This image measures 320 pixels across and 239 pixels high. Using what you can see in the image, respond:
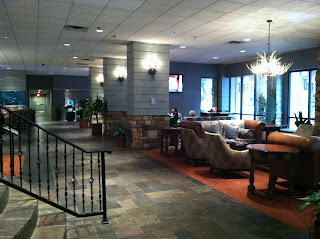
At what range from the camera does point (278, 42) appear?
28.9 feet

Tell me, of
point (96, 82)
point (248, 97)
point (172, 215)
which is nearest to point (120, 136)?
point (172, 215)

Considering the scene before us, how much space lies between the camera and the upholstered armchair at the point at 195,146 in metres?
6.40

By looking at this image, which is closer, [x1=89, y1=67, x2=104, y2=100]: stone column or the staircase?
the staircase

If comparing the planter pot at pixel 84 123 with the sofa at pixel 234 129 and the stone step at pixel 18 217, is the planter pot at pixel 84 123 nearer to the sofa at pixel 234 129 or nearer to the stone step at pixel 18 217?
the sofa at pixel 234 129

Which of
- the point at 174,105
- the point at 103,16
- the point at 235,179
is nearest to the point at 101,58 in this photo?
the point at 174,105

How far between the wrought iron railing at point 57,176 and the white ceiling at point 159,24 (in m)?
2.23

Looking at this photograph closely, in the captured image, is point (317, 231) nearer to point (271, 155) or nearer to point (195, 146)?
point (271, 155)

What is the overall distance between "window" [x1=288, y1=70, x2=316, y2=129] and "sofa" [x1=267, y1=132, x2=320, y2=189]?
5.96 m

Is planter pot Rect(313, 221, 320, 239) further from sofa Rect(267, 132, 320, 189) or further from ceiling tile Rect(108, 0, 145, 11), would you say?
ceiling tile Rect(108, 0, 145, 11)

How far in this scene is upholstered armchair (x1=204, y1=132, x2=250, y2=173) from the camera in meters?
5.49

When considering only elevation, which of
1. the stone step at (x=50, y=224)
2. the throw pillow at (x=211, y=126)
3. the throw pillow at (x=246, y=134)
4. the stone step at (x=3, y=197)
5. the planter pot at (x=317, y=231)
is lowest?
the stone step at (x=50, y=224)

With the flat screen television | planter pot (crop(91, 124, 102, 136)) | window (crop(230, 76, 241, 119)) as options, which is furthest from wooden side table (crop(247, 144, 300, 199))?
window (crop(230, 76, 241, 119))

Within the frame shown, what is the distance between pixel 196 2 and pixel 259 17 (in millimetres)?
Result: 1664

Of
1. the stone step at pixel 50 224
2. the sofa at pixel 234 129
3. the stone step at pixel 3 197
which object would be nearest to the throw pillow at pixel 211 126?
the sofa at pixel 234 129
